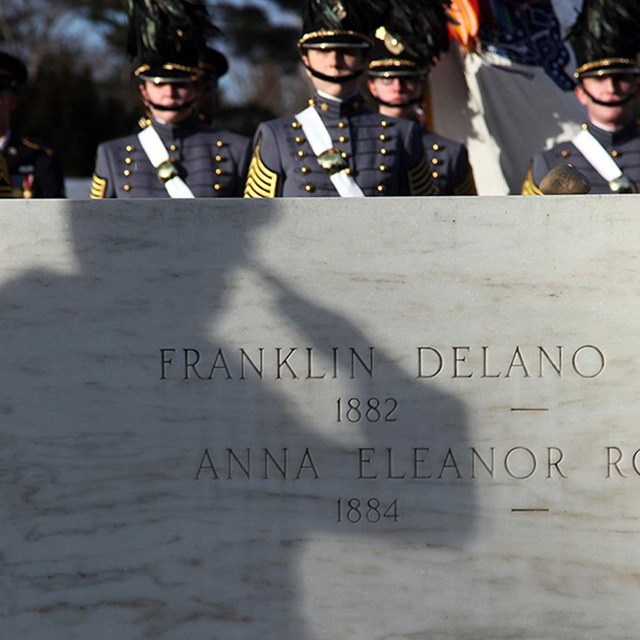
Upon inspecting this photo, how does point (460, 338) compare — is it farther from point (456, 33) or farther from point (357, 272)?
point (456, 33)

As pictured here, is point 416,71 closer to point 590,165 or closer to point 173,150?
point 590,165

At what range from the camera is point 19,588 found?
4.65m

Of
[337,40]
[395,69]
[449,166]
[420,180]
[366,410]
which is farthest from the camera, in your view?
[395,69]

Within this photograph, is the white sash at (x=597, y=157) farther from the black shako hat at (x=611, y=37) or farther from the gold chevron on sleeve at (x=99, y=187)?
the gold chevron on sleeve at (x=99, y=187)

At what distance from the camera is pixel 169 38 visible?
638cm

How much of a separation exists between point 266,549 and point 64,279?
41.7 inches

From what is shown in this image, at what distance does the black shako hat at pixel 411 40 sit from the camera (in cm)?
703

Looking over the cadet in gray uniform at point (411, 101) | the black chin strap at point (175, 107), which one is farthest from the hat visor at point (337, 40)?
the cadet in gray uniform at point (411, 101)

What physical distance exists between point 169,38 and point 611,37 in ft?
6.42

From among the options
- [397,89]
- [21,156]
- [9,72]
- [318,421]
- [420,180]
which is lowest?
[318,421]

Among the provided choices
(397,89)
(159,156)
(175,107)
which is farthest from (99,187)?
(397,89)

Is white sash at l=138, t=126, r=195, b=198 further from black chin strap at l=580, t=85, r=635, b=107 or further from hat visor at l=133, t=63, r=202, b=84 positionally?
black chin strap at l=580, t=85, r=635, b=107

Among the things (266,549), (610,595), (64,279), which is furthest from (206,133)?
(610,595)

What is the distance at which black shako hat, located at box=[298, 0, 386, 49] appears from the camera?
6.05m
